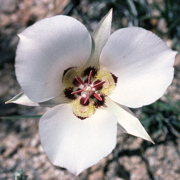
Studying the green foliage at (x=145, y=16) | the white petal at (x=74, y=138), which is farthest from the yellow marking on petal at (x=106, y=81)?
the green foliage at (x=145, y=16)

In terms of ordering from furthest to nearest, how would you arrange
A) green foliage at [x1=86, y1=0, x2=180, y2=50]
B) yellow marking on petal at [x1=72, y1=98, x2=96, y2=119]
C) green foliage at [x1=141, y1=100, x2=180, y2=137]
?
green foliage at [x1=86, y1=0, x2=180, y2=50], green foliage at [x1=141, y1=100, x2=180, y2=137], yellow marking on petal at [x1=72, y1=98, x2=96, y2=119]

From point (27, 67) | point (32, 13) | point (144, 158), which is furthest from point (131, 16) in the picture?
point (27, 67)

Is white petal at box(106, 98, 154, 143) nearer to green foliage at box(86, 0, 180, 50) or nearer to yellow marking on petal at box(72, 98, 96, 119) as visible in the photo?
yellow marking on petal at box(72, 98, 96, 119)

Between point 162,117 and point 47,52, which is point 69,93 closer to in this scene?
point 47,52

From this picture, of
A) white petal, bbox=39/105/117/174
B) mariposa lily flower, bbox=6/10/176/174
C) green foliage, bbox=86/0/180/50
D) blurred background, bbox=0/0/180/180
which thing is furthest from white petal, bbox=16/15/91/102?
green foliage, bbox=86/0/180/50

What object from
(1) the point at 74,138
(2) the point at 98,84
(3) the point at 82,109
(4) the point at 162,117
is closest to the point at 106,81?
(2) the point at 98,84

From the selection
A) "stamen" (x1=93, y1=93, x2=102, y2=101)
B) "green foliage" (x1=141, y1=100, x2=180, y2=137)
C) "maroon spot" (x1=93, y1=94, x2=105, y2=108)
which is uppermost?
"stamen" (x1=93, y1=93, x2=102, y2=101)

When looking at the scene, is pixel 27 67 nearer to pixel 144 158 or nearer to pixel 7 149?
pixel 7 149
